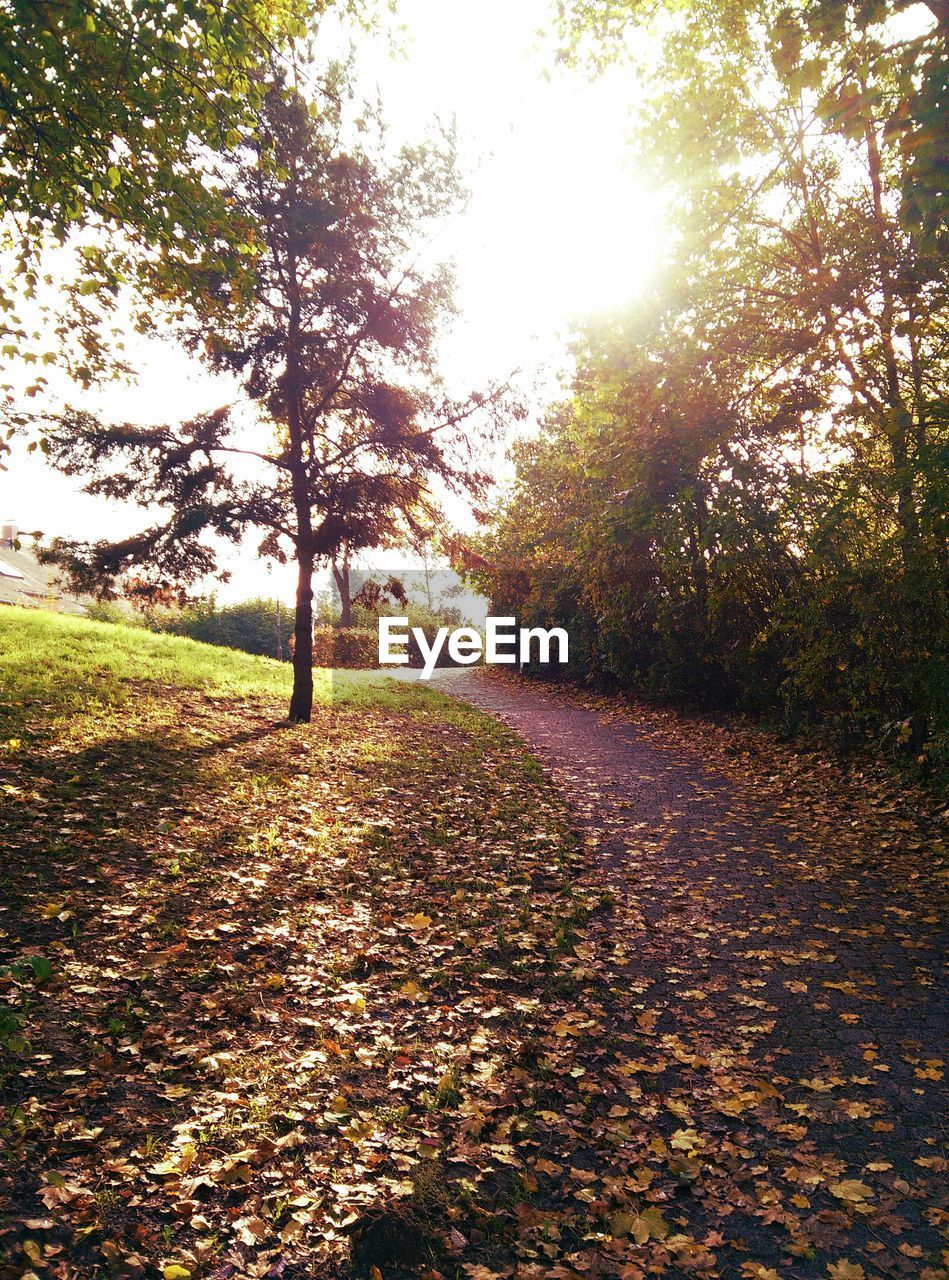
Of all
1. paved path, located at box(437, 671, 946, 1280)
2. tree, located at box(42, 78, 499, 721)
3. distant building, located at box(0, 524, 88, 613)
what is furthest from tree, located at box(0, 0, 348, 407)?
distant building, located at box(0, 524, 88, 613)

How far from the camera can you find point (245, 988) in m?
5.17

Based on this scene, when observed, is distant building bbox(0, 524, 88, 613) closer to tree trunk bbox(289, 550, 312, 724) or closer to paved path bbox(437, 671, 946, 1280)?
tree trunk bbox(289, 550, 312, 724)

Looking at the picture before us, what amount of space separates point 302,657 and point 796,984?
993cm

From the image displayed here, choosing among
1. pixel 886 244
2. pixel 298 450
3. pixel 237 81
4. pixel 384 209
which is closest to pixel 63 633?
pixel 298 450

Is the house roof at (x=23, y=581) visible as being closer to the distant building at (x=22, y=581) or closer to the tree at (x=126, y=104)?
the distant building at (x=22, y=581)

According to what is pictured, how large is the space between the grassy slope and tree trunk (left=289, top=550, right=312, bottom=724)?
283 centimetres

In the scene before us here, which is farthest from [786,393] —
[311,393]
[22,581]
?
[22,581]

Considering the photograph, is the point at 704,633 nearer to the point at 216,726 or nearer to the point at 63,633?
the point at 216,726

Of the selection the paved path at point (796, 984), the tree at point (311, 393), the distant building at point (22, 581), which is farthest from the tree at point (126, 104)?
the distant building at point (22, 581)

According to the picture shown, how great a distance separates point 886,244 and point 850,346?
155 cm

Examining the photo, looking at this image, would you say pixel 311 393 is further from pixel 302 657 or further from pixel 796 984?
pixel 796 984

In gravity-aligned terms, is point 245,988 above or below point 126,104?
below

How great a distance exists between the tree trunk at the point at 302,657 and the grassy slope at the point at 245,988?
283 cm

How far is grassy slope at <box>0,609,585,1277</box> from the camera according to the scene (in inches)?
133
